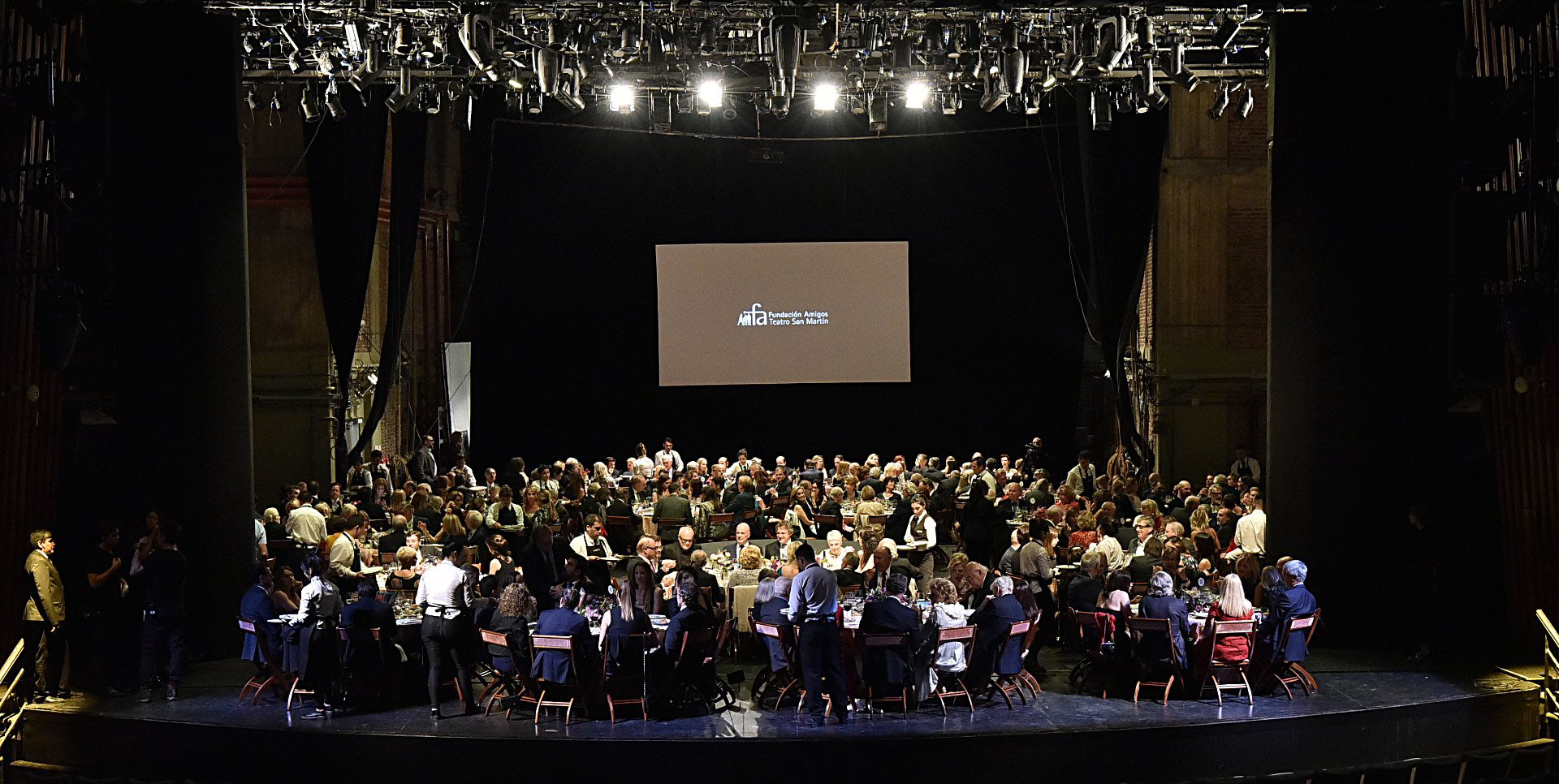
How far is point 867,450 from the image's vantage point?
2394 cm

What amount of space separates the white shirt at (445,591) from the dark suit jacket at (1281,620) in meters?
5.51

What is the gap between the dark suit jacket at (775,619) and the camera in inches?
410

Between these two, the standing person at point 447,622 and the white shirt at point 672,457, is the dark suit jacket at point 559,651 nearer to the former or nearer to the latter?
the standing person at point 447,622

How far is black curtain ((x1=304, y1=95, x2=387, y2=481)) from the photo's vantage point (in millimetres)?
16281

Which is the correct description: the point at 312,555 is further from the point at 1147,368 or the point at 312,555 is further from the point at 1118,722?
the point at 1147,368

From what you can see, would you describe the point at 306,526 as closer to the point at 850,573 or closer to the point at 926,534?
the point at 850,573

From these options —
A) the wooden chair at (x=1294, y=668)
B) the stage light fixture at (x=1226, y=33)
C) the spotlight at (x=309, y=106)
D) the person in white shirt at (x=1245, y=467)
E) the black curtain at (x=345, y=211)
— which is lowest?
the wooden chair at (x=1294, y=668)

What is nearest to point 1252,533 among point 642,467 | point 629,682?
point 629,682

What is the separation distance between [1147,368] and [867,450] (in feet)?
17.3

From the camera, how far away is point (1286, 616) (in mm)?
10273

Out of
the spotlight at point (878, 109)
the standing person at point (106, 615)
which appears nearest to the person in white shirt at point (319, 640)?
the standing person at point (106, 615)

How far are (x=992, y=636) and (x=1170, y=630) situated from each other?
1.23 metres

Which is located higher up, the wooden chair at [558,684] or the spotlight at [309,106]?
the spotlight at [309,106]

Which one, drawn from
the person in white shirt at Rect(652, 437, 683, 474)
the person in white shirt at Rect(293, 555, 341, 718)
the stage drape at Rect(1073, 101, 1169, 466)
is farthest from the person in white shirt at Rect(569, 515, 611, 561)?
the stage drape at Rect(1073, 101, 1169, 466)
